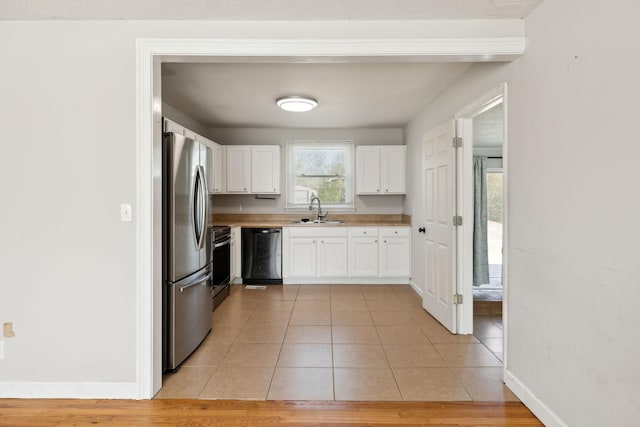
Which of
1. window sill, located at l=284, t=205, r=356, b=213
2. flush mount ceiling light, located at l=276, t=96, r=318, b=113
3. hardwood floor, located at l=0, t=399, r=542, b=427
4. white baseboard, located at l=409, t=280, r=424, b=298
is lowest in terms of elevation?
hardwood floor, located at l=0, t=399, r=542, b=427

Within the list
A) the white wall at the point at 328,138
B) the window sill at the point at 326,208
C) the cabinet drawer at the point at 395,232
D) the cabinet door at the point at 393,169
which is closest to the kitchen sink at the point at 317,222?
the window sill at the point at 326,208

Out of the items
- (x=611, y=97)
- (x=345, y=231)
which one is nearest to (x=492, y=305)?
(x=345, y=231)

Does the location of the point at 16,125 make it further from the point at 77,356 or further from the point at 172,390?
the point at 172,390

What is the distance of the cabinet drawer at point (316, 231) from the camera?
196 inches

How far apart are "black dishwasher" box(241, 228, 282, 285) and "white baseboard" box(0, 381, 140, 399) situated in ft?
9.57

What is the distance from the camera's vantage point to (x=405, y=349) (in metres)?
2.84

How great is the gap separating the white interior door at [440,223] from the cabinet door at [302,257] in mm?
1732

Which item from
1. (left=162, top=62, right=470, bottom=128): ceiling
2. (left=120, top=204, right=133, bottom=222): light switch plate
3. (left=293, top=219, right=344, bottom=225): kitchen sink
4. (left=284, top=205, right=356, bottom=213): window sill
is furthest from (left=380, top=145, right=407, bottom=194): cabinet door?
(left=120, top=204, right=133, bottom=222): light switch plate

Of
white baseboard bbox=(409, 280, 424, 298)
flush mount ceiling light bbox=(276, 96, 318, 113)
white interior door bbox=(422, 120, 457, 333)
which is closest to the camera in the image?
white interior door bbox=(422, 120, 457, 333)

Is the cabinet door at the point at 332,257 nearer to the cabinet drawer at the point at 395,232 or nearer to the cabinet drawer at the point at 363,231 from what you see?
the cabinet drawer at the point at 363,231

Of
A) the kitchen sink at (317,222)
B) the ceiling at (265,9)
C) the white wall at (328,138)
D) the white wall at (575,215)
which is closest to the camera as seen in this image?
the white wall at (575,215)

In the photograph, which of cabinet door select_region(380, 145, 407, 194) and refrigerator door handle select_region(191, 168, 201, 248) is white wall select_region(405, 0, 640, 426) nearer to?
refrigerator door handle select_region(191, 168, 201, 248)

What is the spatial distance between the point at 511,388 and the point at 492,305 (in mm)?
1768

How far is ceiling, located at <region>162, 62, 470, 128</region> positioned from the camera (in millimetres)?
2963
